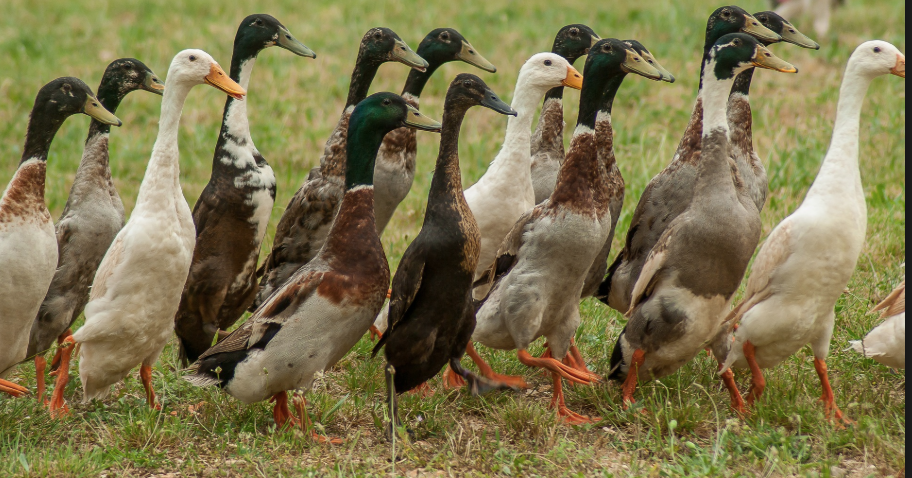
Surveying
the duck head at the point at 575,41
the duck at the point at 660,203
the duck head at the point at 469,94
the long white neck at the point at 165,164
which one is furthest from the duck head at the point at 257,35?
the duck at the point at 660,203

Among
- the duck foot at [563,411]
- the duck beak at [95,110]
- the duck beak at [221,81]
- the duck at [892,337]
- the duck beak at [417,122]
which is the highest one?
the duck beak at [221,81]

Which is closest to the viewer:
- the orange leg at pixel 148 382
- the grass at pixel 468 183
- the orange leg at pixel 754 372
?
the grass at pixel 468 183

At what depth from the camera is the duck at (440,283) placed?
13.7 ft

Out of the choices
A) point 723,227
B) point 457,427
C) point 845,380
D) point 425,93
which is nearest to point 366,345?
point 457,427

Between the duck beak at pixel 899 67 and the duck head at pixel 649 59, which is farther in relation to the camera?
the duck head at pixel 649 59

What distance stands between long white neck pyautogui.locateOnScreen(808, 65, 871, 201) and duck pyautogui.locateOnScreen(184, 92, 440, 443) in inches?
66.1

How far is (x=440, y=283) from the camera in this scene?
4188 millimetres

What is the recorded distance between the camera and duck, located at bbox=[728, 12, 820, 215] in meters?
5.14

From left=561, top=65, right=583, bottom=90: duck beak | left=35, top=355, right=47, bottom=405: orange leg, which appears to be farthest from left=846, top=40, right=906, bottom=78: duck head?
left=35, top=355, right=47, bottom=405: orange leg

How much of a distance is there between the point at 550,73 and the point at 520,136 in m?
0.35

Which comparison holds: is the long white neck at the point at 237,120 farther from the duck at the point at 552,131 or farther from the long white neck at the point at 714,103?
the long white neck at the point at 714,103

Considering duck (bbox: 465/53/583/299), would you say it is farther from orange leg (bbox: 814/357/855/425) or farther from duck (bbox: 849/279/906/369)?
duck (bbox: 849/279/906/369)

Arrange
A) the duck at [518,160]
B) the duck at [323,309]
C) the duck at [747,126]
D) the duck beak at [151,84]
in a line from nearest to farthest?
1. the duck at [323,309]
2. the duck beak at [151,84]
3. the duck at [518,160]
4. the duck at [747,126]

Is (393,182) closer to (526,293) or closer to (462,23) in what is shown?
(526,293)
